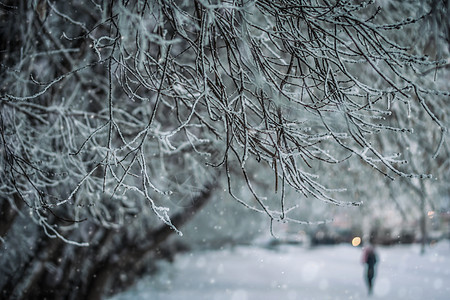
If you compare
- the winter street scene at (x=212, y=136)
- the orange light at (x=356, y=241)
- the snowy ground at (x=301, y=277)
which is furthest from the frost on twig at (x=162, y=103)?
the orange light at (x=356, y=241)

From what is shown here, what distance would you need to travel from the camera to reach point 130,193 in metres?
8.23

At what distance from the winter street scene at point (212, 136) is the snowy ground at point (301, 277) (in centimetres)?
11

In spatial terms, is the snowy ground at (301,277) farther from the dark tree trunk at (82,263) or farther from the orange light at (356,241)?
the dark tree trunk at (82,263)

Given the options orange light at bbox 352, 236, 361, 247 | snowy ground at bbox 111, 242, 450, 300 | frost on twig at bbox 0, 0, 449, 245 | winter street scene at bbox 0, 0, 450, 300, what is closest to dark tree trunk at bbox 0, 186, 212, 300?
winter street scene at bbox 0, 0, 450, 300

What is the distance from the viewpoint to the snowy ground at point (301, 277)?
1157cm

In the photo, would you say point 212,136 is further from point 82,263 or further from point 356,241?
point 356,241

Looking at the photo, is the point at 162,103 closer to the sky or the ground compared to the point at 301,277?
closer to the sky

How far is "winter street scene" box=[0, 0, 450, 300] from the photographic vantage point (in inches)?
107

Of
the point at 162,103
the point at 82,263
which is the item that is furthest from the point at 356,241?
the point at 162,103

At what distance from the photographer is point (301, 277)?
1468 centimetres

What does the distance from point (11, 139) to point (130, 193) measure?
370 cm

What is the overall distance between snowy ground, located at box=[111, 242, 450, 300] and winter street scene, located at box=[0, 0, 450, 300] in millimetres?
113

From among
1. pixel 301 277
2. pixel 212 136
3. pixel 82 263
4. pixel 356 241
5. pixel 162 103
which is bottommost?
pixel 82 263

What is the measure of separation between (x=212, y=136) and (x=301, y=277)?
10.1 metres
